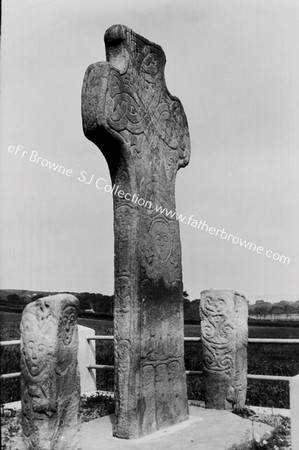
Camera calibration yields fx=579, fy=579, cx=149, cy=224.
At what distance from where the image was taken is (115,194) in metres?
4.92

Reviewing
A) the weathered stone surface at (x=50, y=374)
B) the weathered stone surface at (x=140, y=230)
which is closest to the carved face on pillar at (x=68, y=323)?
the weathered stone surface at (x=50, y=374)

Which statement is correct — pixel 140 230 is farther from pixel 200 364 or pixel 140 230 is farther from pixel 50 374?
pixel 200 364

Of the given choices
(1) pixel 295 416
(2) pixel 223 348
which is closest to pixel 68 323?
(1) pixel 295 416

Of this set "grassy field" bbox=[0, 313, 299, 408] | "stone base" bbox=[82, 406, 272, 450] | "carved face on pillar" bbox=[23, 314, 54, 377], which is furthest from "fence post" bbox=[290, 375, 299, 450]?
"grassy field" bbox=[0, 313, 299, 408]

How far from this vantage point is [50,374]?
3762mm

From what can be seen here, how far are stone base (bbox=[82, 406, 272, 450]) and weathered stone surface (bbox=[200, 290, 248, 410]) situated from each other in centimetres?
35

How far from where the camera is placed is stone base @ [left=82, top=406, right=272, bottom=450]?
4516 mm

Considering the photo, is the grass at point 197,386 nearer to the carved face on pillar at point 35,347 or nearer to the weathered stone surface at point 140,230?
the weathered stone surface at point 140,230

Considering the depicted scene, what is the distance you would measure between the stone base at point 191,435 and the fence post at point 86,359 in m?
1.84

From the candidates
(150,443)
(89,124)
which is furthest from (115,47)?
(150,443)

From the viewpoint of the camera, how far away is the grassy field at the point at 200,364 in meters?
7.02

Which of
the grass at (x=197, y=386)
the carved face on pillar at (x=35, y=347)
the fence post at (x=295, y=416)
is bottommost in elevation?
the grass at (x=197, y=386)

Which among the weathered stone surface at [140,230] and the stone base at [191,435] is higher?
the weathered stone surface at [140,230]

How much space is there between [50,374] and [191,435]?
1692mm
